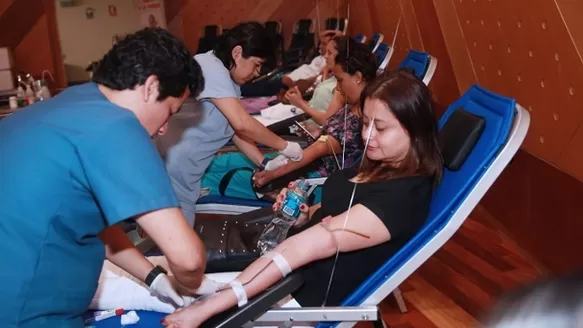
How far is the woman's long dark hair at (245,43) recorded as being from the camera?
2311 millimetres

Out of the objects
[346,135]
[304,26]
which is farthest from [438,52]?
[304,26]

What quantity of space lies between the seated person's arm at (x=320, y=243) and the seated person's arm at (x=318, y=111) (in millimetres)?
1591

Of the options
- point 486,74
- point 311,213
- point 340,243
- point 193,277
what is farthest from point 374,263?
point 486,74

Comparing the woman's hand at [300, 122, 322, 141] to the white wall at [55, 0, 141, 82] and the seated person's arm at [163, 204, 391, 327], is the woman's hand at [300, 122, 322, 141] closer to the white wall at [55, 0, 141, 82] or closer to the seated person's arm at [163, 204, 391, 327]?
the seated person's arm at [163, 204, 391, 327]

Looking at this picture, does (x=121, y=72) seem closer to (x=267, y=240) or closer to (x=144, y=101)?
(x=144, y=101)

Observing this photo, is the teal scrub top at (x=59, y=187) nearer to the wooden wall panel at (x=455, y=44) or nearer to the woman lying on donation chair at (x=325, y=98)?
the woman lying on donation chair at (x=325, y=98)

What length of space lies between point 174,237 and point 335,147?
165 cm

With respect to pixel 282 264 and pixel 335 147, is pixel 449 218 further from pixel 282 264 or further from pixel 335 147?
pixel 335 147

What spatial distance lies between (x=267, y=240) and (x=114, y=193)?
984 millimetres

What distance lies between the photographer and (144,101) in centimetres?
128

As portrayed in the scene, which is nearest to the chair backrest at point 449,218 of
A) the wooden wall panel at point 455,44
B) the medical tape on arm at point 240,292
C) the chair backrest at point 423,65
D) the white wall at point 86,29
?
the medical tape on arm at point 240,292

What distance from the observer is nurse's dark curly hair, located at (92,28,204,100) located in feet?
4.17

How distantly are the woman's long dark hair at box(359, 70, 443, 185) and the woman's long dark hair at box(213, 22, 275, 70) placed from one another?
27.1 inches

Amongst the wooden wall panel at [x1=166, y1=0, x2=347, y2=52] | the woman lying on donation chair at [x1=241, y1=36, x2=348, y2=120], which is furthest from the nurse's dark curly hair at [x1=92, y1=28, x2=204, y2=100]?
the wooden wall panel at [x1=166, y1=0, x2=347, y2=52]
